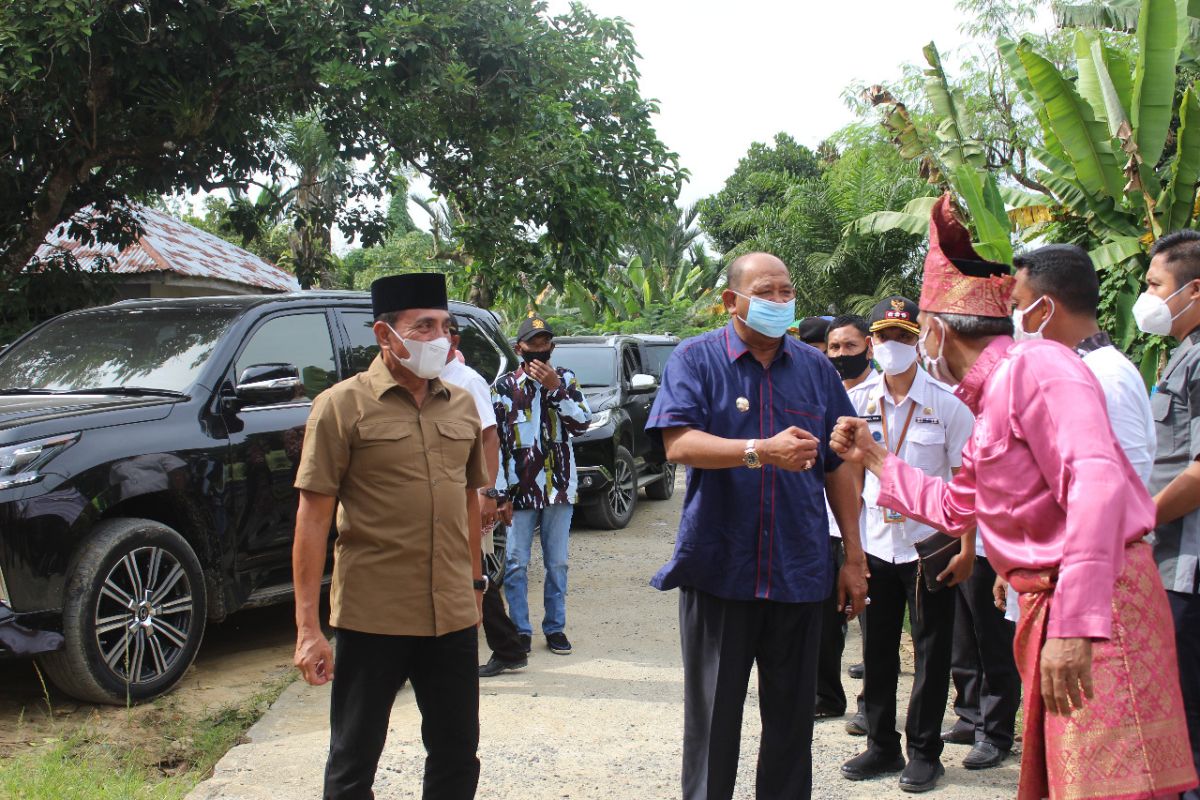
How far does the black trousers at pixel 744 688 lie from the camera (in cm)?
365

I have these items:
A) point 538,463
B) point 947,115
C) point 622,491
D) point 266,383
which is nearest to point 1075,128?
point 947,115

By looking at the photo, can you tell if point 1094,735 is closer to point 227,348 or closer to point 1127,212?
point 227,348

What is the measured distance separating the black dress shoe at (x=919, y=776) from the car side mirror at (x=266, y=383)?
3.69m

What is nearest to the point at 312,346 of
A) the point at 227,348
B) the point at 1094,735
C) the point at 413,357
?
the point at 227,348

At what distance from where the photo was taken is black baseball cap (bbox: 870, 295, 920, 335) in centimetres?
505

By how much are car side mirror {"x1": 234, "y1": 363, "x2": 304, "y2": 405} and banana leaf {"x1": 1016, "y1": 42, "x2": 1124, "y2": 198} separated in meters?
9.13

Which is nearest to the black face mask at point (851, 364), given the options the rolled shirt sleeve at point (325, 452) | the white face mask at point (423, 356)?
the white face mask at point (423, 356)

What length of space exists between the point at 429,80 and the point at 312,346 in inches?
177

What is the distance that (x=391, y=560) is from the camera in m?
3.43

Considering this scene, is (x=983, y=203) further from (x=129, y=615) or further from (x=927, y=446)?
(x=129, y=615)

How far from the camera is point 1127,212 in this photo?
12812 mm

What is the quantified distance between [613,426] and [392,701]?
7.76m

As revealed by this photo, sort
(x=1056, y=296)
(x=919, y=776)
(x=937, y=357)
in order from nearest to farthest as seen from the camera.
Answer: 1. (x=1056, y=296)
2. (x=937, y=357)
3. (x=919, y=776)

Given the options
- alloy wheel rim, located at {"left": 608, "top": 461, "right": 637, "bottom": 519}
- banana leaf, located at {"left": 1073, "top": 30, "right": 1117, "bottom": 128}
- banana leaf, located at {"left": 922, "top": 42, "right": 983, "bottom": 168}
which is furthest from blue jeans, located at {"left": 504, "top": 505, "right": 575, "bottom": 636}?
banana leaf, located at {"left": 922, "top": 42, "right": 983, "bottom": 168}
